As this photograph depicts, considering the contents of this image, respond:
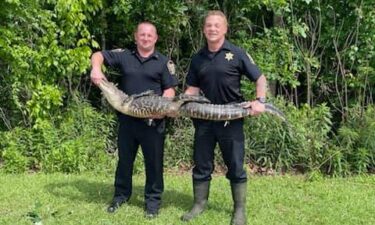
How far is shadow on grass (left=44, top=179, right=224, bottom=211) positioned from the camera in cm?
613

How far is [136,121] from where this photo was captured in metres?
5.57

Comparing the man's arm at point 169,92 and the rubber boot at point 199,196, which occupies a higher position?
the man's arm at point 169,92

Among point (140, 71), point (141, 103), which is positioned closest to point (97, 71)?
point (140, 71)

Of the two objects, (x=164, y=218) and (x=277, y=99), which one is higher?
(x=277, y=99)

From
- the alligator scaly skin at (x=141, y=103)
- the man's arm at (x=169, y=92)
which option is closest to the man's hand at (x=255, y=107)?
the alligator scaly skin at (x=141, y=103)

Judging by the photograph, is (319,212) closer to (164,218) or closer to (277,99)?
(164,218)

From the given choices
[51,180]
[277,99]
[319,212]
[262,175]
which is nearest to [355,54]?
[277,99]

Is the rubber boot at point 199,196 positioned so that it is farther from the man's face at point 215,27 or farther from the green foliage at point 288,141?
the green foliage at point 288,141

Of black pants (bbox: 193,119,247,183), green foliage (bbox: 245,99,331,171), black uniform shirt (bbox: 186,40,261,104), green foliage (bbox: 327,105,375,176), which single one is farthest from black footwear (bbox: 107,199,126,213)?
green foliage (bbox: 327,105,375,176)

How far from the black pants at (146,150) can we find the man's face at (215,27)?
0.94 meters

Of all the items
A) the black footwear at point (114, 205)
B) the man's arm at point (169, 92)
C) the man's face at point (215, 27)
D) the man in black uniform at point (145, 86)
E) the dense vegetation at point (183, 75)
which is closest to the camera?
the man's face at point (215, 27)

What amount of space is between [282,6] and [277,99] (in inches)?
49.3

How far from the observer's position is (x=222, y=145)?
17.8 feet

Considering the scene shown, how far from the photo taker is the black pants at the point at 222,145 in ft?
17.7
